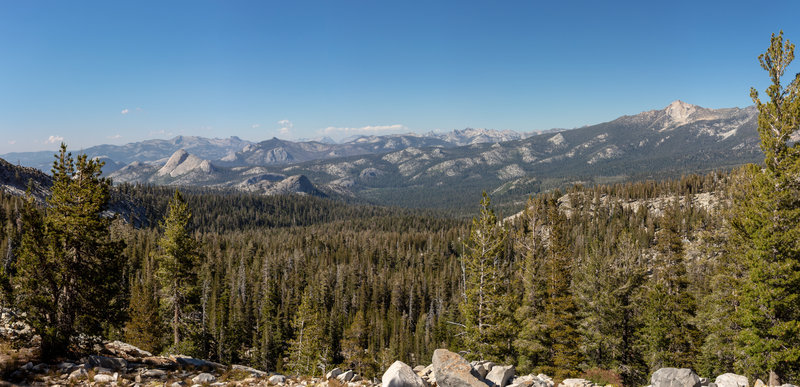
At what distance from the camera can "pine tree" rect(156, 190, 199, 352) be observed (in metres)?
28.8

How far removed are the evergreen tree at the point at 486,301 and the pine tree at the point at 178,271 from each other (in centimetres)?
2312

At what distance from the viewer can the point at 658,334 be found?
109 feet

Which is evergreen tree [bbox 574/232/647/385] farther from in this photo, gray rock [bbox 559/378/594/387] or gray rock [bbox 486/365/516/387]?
gray rock [bbox 486/365/516/387]

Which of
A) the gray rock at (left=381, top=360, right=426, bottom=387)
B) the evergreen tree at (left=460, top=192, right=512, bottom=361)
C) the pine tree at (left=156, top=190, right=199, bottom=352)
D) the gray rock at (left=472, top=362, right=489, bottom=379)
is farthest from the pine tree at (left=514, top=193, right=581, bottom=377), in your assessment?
the pine tree at (left=156, top=190, right=199, bottom=352)

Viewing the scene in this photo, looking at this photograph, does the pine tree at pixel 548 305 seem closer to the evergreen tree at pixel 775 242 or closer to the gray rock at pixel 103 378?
the evergreen tree at pixel 775 242

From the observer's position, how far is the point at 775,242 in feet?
73.8

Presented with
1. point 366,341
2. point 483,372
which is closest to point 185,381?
point 483,372

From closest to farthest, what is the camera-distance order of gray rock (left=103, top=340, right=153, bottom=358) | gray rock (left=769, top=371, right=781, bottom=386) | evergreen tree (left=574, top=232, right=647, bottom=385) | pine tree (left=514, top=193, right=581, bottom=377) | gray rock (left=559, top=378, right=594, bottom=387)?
gray rock (left=559, top=378, right=594, bottom=387) < gray rock (left=103, top=340, right=153, bottom=358) < gray rock (left=769, top=371, right=781, bottom=386) < pine tree (left=514, top=193, right=581, bottom=377) < evergreen tree (left=574, top=232, right=647, bottom=385)

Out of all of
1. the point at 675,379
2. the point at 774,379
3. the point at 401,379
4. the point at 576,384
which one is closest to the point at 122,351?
the point at 401,379

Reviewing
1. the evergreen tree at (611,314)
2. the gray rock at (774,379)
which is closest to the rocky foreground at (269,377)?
the gray rock at (774,379)

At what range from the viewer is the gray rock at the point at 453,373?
47.7 ft

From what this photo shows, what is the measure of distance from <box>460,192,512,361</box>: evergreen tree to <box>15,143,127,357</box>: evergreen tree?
925 inches

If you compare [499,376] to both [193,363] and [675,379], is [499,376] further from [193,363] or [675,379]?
[193,363]

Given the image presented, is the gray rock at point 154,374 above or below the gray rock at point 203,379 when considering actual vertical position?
above
